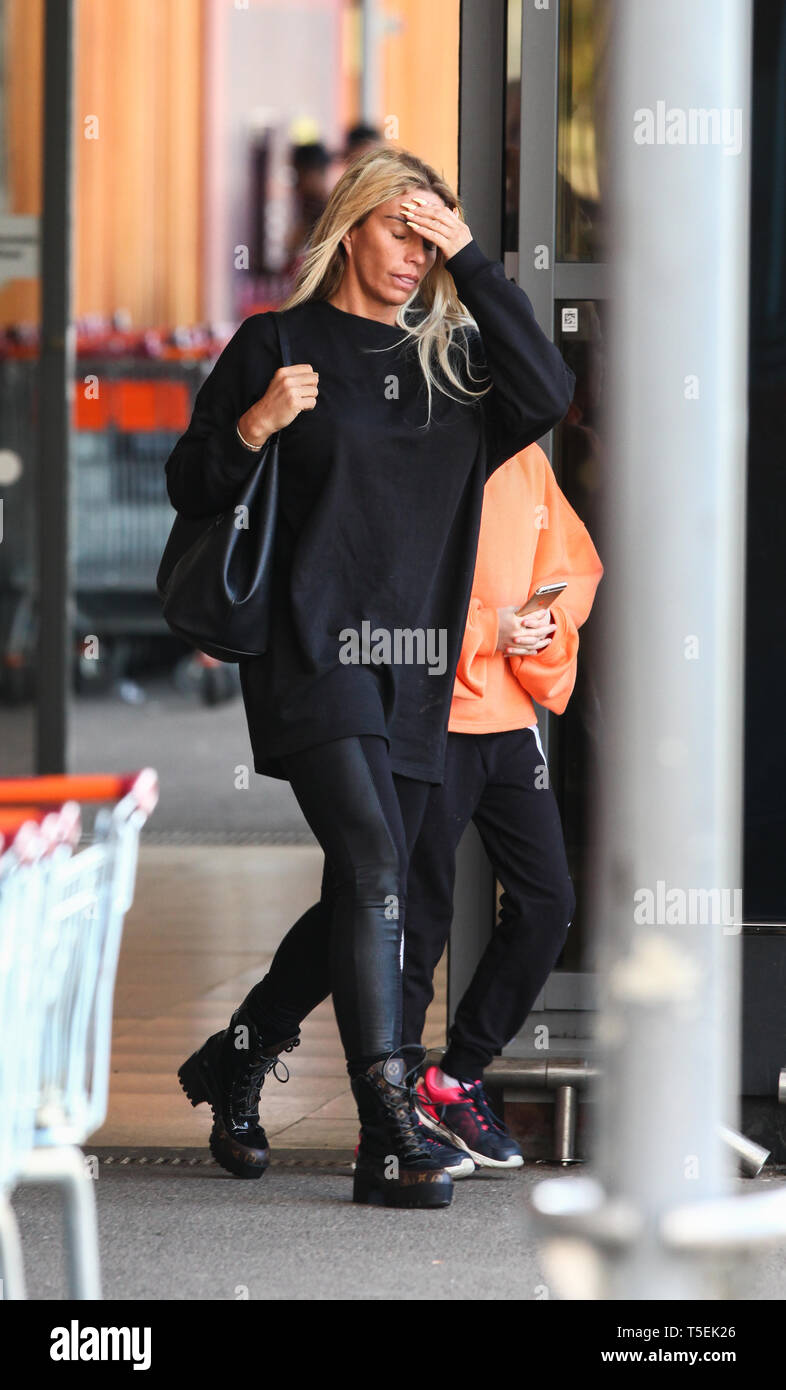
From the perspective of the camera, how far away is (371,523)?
376 cm

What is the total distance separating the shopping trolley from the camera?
2.33m

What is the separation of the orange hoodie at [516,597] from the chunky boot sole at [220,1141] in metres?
0.84

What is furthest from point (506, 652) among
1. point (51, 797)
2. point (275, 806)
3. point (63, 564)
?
point (275, 806)

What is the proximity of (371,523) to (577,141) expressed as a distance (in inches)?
40.5

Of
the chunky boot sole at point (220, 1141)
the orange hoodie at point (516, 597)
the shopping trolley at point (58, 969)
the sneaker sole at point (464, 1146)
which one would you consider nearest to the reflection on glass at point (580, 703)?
the orange hoodie at point (516, 597)

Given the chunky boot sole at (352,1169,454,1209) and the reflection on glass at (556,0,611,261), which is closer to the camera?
the chunky boot sole at (352,1169,454,1209)

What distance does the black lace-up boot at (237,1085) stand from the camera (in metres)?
3.97

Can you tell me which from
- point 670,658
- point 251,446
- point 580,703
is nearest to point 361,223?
point 251,446

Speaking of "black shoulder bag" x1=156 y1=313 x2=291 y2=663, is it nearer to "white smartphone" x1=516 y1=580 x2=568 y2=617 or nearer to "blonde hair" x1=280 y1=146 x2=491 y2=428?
"blonde hair" x1=280 y1=146 x2=491 y2=428

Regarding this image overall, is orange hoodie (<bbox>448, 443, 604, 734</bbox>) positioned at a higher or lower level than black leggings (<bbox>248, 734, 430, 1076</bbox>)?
higher

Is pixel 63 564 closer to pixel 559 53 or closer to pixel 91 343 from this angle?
pixel 559 53

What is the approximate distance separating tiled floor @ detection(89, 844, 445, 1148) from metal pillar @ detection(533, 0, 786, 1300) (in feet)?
7.95

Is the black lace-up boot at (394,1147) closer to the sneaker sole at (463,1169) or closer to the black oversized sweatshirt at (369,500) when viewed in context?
the sneaker sole at (463,1169)

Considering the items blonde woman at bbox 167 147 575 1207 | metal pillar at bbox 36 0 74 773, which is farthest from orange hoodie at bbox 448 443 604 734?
metal pillar at bbox 36 0 74 773
